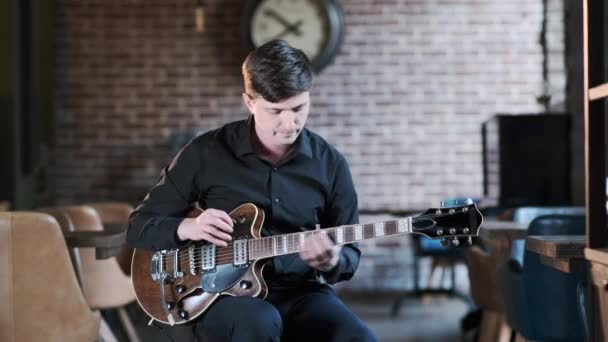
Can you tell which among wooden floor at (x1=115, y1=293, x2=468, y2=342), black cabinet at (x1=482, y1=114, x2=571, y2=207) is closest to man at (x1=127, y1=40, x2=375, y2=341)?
wooden floor at (x1=115, y1=293, x2=468, y2=342)

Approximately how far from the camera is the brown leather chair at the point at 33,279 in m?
2.54

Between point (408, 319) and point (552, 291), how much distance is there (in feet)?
8.41

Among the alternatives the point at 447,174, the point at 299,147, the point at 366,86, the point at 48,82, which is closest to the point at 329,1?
the point at 366,86

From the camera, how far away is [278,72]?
1.95 m

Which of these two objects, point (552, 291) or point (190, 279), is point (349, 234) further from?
point (552, 291)

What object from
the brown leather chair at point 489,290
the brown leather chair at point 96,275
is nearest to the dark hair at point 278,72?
the brown leather chair at point 489,290

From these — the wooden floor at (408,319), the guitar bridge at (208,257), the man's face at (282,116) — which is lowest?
the wooden floor at (408,319)

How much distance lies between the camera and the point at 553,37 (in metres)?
5.78

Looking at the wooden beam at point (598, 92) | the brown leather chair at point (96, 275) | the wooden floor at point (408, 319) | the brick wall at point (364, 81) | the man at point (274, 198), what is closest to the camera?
the wooden beam at point (598, 92)

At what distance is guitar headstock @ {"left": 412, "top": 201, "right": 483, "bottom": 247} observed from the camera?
185 cm

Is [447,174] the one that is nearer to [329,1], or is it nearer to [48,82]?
[329,1]

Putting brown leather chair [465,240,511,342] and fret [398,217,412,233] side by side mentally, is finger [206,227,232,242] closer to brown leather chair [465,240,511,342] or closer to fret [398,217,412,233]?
fret [398,217,412,233]

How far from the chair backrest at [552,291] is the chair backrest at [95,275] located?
1772 millimetres

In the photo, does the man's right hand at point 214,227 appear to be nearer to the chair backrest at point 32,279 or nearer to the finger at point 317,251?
the finger at point 317,251
